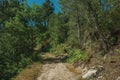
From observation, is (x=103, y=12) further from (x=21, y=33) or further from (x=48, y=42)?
(x=48, y=42)

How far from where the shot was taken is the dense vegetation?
33750mm

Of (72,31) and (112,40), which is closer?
(112,40)

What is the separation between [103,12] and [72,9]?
40.2 ft

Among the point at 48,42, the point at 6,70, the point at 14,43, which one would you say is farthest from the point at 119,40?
the point at 48,42

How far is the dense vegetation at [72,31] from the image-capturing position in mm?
33750

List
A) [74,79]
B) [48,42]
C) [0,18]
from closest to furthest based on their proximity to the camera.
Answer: [74,79] → [0,18] → [48,42]

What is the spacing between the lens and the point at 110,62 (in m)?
24.1

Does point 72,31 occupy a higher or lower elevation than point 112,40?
higher

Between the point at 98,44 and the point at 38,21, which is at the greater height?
the point at 38,21

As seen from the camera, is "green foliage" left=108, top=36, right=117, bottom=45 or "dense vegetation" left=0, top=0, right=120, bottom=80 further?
"dense vegetation" left=0, top=0, right=120, bottom=80

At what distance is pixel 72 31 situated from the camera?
53.8 m

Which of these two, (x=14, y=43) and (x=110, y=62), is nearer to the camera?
(x=110, y=62)

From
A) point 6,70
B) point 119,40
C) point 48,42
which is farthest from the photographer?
point 48,42

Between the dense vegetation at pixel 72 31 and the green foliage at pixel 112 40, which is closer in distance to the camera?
the green foliage at pixel 112 40
